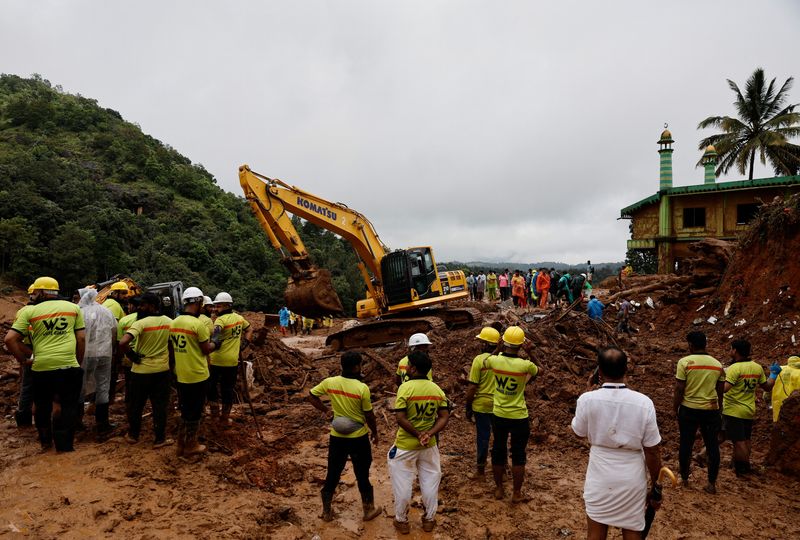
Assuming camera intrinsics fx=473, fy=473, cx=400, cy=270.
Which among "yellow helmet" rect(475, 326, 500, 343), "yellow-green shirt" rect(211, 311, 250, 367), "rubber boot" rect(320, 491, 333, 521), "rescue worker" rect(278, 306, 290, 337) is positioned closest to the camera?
"rubber boot" rect(320, 491, 333, 521)

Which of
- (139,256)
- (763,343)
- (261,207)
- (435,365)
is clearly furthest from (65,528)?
(139,256)

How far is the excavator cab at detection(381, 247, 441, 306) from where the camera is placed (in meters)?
12.8

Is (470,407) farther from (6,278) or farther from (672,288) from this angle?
(6,278)

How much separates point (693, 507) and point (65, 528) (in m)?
5.58

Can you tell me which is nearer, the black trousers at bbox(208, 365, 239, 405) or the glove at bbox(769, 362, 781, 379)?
the glove at bbox(769, 362, 781, 379)

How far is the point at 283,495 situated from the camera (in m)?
4.73

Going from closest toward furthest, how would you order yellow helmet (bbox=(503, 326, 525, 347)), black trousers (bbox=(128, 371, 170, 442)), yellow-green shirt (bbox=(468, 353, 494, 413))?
yellow helmet (bbox=(503, 326, 525, 347))
yellow-green shirt (bbox=(468, 353, 494, 413))
black trousers (bbox=(128, 371, 170, 442))

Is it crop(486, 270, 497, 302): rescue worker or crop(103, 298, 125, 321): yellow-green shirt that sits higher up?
crop(486, 270, 497, 302): rescue worker

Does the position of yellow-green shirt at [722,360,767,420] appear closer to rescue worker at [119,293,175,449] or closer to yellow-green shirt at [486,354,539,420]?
yellow-green shirt at [486,354,539,420]

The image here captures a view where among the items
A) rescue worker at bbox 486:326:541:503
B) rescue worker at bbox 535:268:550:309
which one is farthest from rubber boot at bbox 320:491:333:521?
rescue worker at bbox 535:268:550:309

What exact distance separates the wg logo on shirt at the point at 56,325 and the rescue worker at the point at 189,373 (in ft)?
3.30

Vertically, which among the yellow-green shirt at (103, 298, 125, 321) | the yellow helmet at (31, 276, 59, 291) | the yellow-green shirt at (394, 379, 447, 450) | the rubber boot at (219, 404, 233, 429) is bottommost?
the rubber boot at (219, 404, 233, 429)

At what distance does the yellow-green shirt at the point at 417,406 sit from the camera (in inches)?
157

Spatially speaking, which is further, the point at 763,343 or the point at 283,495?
the point at 763,343
